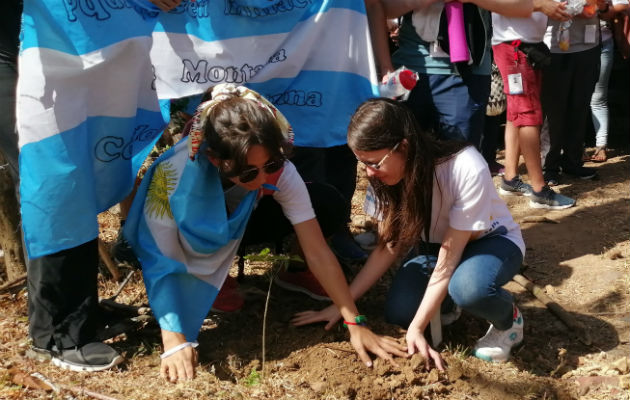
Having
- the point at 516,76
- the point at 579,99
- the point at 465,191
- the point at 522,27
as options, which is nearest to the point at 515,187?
the point at 579,99

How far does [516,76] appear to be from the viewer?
4.62 metres

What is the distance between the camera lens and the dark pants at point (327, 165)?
3.82m

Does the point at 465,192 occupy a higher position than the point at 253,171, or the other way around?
the point at 253,171

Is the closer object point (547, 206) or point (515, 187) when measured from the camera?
point (547, 206)

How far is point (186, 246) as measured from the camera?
284 cm

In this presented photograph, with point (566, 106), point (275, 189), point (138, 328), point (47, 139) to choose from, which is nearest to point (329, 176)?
point (275, 189)

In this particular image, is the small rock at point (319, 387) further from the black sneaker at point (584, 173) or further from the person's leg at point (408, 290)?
the black sneaker at point (584, 173)

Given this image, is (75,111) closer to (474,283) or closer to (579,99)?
(474,283)

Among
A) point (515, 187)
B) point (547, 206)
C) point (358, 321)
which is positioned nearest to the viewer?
point (358, 321)

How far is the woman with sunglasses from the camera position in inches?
102

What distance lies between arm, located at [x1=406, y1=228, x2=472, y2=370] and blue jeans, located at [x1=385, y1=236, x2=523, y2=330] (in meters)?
0.05

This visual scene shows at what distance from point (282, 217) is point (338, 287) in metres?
0.48

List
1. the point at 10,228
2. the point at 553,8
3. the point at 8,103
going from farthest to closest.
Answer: the point at 553,8
the point at 10,228
the point at 8,103

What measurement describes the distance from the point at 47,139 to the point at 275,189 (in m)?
0.88
